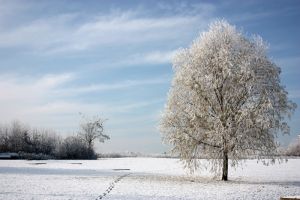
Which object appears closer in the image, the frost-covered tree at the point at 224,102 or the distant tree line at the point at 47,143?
the frost-covered tree at the point at 224,102

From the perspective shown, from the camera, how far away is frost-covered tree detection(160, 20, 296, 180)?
3693cm

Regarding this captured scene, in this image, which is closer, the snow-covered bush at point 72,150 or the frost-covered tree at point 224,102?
the frost-covered tree at point 224,102

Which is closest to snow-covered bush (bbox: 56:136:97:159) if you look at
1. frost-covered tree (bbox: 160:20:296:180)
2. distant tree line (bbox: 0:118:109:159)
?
distant tree line (bbox: 0:118:109:159)

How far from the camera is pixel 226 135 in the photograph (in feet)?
120

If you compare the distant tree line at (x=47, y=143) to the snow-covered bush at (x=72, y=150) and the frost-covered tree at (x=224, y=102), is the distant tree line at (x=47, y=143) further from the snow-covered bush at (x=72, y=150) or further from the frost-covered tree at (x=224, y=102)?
the frost-covered tree at (x=224, y=102)

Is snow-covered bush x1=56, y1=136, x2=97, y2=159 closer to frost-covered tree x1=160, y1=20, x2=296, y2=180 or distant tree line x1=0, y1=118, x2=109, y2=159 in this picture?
distant tree line x1=0, y1=118, x2=109, y2=159

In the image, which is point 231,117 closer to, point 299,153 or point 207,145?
point 207,145

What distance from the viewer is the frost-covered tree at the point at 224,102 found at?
3693cm

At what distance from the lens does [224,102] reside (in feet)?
126

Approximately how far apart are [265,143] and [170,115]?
815 cm

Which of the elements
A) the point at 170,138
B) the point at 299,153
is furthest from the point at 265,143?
the point at 299,153

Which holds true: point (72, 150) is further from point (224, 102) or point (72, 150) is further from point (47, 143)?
point (224, 102)

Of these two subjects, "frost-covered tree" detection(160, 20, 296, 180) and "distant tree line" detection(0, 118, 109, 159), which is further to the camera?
"distant tree line" detection(0, 118, 109, 159)

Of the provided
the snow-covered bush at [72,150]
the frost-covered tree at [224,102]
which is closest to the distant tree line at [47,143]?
the snow-covered bush at [72,150]
